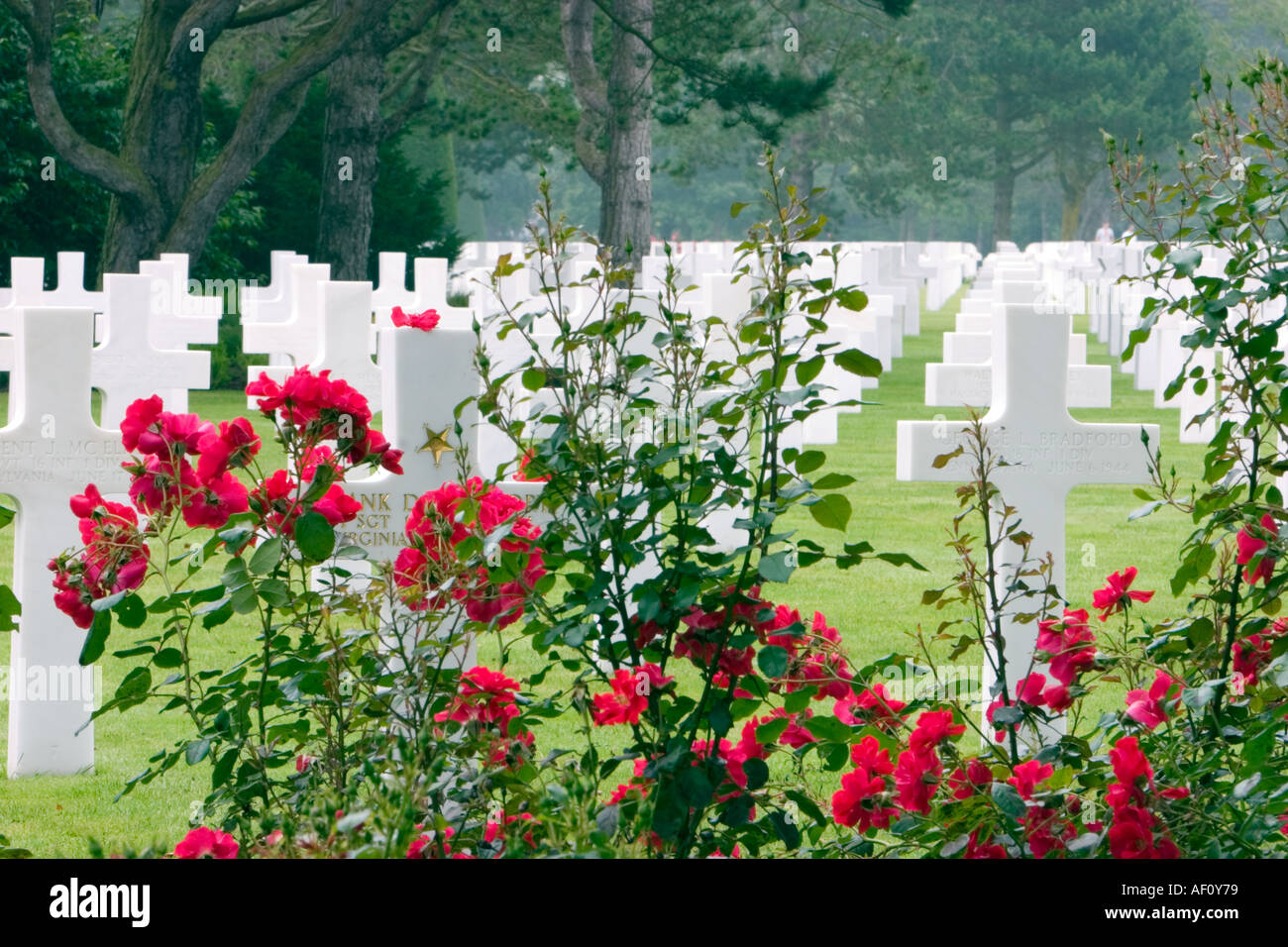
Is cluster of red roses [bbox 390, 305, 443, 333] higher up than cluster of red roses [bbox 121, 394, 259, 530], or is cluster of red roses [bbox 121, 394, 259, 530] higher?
cluster of red roses [bbox 390, 305, 443, 333]

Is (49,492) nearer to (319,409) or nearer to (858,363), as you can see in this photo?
(319,409)

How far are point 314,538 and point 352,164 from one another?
56.4 ft

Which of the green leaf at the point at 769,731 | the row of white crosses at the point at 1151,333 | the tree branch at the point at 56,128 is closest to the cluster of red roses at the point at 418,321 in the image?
the green leaf at the point at 769,731

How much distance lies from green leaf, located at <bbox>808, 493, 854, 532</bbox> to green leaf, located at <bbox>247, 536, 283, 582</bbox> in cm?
82

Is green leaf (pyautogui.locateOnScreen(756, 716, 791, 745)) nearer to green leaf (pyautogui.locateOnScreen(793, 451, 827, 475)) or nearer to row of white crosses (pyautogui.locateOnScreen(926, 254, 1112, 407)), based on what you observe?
green leaf (pyautogui.locateOnScreen(793, 451, 827, 475))

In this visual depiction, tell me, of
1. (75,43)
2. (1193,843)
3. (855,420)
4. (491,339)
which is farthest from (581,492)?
(75,43)

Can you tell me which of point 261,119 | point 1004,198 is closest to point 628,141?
point 261,119

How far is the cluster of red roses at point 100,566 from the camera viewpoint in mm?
2721

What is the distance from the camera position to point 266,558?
2.62 meters

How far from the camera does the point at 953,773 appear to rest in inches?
101

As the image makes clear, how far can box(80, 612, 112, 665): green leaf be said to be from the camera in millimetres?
2717

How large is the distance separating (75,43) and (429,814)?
18.5m

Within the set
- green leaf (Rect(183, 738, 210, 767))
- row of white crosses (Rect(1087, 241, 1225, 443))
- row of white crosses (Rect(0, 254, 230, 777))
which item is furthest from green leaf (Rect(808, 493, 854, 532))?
row of white crosses (Rect(1087, 241, 1225, 443))

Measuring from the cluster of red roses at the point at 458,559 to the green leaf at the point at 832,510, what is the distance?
1.43 ft
